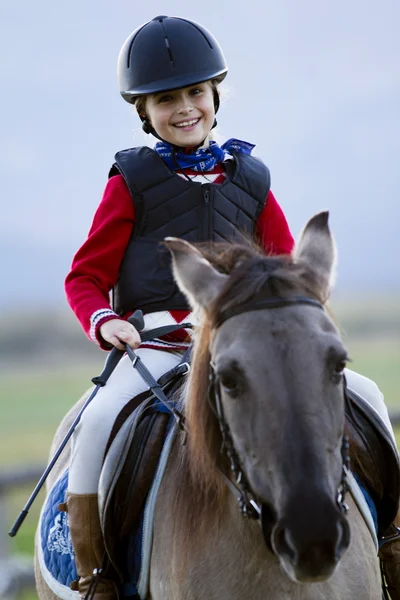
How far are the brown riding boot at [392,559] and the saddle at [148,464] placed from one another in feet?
0.19

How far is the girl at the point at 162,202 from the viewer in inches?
164

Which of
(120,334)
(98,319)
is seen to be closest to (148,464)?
(120,334)

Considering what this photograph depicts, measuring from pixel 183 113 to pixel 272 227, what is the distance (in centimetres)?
67

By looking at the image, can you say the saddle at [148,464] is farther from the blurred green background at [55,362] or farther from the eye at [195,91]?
the blurred green background at [55,362]

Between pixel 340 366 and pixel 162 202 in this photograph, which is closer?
pixel 340 366

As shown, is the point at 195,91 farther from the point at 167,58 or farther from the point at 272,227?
the point at 272,227

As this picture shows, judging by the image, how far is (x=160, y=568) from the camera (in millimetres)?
3537

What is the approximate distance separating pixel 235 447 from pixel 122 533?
3.19 feet

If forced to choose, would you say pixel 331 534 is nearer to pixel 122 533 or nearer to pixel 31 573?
pixel 122 533

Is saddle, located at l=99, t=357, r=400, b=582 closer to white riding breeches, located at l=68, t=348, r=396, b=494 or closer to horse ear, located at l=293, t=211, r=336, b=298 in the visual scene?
white riding breeches, located at l=68, t=348, r=396, b=494

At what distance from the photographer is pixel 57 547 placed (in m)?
4.23

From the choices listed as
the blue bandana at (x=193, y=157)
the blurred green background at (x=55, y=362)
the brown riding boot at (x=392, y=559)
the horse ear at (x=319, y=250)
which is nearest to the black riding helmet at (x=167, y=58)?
the blue bandana at (x=193, y=157)

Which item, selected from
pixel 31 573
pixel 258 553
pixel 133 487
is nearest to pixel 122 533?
pixel 133 487

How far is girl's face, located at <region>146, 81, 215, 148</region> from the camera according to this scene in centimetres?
440
